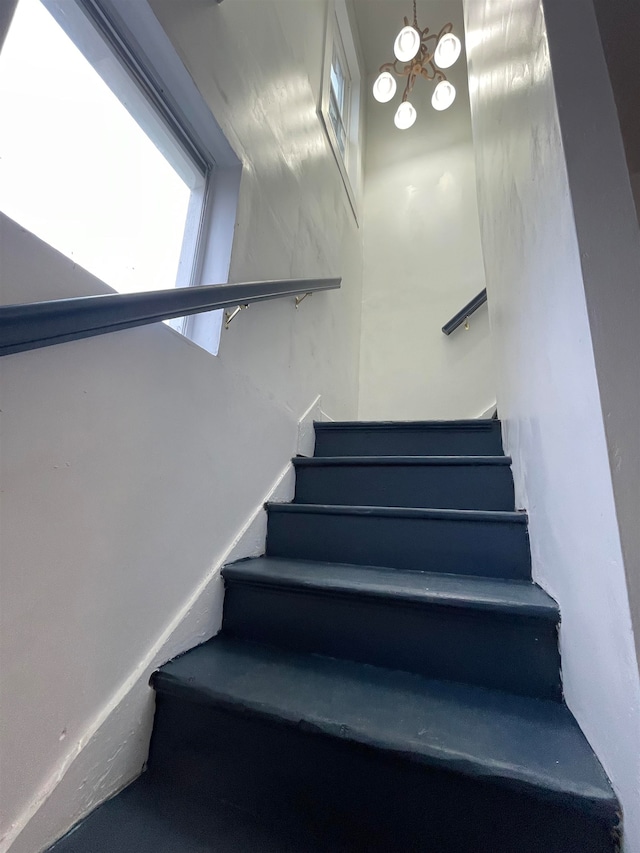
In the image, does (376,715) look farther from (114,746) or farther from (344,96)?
(344,96)

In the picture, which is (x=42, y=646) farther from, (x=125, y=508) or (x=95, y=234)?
(x=95, y=234)

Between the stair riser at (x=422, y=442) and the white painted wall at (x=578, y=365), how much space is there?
0.44m

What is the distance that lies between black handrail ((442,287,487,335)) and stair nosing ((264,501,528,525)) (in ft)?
6.13

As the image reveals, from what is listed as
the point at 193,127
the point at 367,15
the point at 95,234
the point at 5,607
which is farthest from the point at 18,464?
the point at 367,15

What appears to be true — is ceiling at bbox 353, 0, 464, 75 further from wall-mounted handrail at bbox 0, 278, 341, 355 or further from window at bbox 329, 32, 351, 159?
wall-mounted handrail at bbox 0, 278, 341, 355

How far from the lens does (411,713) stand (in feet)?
2.45

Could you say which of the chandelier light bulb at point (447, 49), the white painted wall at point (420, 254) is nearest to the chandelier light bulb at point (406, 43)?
the chandelier light bulb at point (447, 49)

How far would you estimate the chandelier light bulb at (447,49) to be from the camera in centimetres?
235

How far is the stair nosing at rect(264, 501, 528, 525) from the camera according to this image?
1092 millimetres

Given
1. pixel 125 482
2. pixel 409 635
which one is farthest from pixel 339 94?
pixel 409 635

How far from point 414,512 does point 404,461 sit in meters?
0.27

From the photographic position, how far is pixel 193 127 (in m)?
1.24

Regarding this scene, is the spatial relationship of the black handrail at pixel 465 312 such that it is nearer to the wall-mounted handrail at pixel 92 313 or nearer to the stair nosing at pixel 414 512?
the stair nosing at pixel 414 512

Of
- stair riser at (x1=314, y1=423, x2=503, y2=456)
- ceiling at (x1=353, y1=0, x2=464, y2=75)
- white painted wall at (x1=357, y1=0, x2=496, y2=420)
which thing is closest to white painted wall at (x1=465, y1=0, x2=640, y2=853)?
stair riser at (x1=314, y1=423, x2=503, y2=456)
